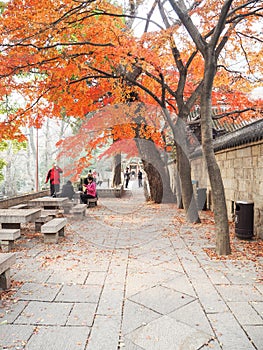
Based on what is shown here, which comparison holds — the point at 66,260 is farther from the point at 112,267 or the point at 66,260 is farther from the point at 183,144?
the point at 183,144

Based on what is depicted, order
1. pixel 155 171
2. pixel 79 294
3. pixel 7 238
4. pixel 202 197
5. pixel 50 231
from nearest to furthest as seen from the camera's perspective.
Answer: pixel 79 294 < pixel 7 238 < pixel 50 231 < pixel 202 197 < pixel 155 171

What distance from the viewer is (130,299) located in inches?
148

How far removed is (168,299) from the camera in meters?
3.76

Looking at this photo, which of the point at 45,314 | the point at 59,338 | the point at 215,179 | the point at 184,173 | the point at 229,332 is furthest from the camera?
the point at 184,173

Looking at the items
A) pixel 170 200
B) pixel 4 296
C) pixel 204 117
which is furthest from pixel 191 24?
pixel 170 200

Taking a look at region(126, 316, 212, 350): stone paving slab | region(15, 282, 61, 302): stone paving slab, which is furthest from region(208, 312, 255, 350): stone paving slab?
region(15, 282, 61, 302): stone paving slab

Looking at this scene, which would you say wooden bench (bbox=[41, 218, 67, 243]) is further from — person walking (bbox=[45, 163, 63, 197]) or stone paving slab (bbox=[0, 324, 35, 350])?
person walking (bbox=[45, 163, 63, 197])

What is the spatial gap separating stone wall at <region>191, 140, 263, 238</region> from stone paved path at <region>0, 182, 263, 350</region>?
72.3 inches

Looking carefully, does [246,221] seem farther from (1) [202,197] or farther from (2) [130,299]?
(1) [202,197]

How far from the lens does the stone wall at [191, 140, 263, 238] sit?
731cm

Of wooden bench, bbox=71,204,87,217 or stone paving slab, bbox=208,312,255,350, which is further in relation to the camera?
wooden bench, bbox=71,204,87,217

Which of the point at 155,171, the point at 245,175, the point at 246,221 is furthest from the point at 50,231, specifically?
the point at 155,171

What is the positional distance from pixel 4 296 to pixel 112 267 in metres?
1.74

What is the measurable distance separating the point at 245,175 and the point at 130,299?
18.9 feet
